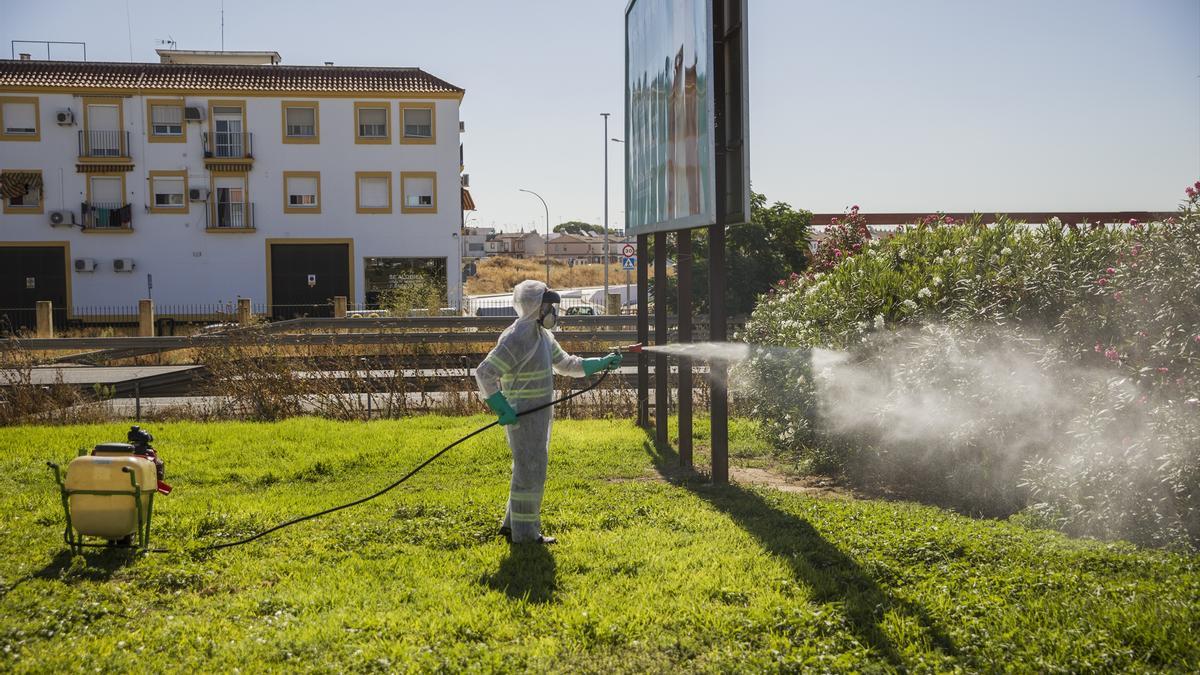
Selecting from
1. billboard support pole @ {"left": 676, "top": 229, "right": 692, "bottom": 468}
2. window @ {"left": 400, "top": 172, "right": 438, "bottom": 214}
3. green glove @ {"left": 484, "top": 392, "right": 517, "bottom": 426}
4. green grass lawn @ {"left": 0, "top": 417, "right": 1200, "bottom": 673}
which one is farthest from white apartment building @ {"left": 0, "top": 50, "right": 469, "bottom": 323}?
green glove @ {"left": 484, "top": 392, "right": 517, "bottom": 426}

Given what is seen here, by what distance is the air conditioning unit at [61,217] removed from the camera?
36.2m

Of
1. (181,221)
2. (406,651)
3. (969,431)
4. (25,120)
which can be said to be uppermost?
(25,120)

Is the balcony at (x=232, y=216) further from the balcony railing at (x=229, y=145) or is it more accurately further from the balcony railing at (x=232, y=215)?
the balcony railing at (x=229, y=145)

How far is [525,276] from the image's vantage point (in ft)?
240

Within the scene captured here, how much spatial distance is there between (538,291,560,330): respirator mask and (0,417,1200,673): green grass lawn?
4.64ft

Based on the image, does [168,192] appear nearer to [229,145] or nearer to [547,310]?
[229,145]

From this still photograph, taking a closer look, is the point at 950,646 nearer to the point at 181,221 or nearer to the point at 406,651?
the point at 406,651

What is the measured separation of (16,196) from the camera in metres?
36.6

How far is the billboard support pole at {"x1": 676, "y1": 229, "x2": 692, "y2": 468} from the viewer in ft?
29.4

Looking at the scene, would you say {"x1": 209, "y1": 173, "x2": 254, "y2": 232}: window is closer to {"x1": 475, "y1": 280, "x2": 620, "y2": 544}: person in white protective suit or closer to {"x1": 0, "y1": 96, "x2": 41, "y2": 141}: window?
{"x1": 0, "y1": 96, "x2": 41, "y2": 141}: window

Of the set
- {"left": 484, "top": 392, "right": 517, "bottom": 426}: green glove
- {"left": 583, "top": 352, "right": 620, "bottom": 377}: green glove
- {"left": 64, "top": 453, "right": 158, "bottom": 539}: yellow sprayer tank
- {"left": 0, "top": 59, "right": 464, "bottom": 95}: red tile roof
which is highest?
{"left": 0, "top": 59, "right": 464, "bottom": 95}: red tile roof

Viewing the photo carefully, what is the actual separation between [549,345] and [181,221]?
112 ft

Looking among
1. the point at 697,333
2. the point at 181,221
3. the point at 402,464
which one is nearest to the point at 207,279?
the point at 181,221

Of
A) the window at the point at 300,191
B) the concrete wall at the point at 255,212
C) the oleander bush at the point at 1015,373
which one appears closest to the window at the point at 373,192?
the concrete wall at the point at 255,212
